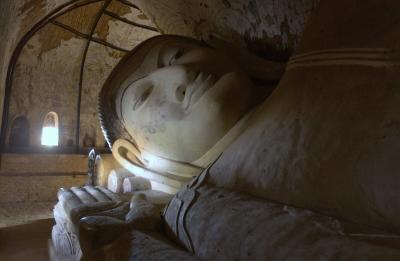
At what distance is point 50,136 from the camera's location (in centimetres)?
723

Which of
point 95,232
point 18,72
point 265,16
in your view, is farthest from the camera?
point 18,72

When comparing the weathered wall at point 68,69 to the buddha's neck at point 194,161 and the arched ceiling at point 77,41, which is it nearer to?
the arched ceiling at point 77,41

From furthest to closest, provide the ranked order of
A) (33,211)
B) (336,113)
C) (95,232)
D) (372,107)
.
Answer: (33,211) < (95,232) < (336,113) < (372,107)

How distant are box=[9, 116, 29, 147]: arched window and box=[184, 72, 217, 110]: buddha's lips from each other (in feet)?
17.5

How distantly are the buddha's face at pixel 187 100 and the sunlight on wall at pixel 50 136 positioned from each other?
497cm

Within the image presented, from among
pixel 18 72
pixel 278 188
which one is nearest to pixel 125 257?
pixel 278 188

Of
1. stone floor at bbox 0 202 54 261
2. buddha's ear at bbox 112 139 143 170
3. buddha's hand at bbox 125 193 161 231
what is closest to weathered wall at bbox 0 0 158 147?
stone floor at bbox 0 202 54 261

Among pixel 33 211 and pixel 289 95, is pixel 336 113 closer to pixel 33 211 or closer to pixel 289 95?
pixel 289 95

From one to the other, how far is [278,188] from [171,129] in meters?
1.11

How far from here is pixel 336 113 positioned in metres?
1.37

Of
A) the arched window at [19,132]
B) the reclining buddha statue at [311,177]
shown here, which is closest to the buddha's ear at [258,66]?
the reclining buddha statue at [311,177]

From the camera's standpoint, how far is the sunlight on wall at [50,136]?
7.13 m

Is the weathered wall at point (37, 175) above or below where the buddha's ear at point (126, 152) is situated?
below

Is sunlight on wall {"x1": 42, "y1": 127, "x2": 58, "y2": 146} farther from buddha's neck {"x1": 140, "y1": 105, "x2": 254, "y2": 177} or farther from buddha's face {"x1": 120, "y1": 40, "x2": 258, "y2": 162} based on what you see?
buddha's face {"x1": 120, "y1": 40, "x2": 258, "y2": 162}
